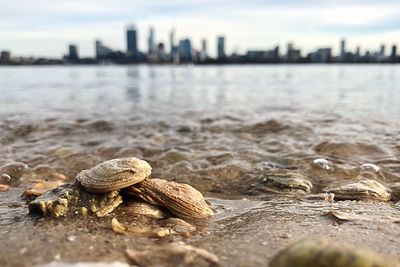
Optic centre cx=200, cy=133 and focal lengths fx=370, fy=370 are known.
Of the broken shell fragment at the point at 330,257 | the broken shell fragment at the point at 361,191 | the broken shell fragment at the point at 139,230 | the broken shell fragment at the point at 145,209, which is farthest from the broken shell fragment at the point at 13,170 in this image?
the broken shell fragment at the point at 330,257

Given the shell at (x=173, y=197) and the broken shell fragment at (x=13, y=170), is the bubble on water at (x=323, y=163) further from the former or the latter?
the broken shell fragment at (x=13, y=170)

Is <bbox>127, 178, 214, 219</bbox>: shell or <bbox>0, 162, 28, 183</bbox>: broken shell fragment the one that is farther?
<bbox>0, 162, 28, 183</bbox>: broken shell fragment

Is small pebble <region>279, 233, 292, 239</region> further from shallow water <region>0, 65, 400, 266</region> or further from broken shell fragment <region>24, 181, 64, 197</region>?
broken shell fragment <region>24, 181, 64, 197</region>

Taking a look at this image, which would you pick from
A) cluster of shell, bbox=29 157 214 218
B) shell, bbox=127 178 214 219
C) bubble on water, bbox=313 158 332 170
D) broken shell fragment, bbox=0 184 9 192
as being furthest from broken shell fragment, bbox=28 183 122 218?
bubble on water, bbox=313 158 332 170

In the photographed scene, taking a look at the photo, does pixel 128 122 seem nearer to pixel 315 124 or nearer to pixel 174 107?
pixel 174 107

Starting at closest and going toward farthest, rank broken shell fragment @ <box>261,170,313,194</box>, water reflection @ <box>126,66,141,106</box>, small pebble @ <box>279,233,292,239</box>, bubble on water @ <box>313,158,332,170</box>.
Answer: small pebble @ <box>279,233,292,239</box> < broken shell fragment @ <box>261,170,313,194</box> < bubble on water @ <box>313,158,332,170</box> < water reflection @ <box>126,66,141,106</box>

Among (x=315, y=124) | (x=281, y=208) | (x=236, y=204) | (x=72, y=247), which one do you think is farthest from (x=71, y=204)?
(x=315, y=124)
